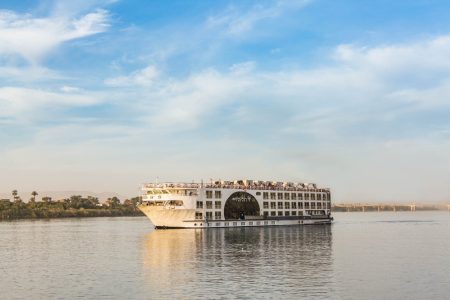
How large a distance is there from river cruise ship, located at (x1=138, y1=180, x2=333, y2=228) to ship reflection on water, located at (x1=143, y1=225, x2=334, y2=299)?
30.7m

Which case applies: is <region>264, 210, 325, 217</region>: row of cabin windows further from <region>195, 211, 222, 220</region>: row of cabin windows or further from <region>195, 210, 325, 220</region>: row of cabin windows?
<region>195, 211, 222, 220</region>: row of cabin windows

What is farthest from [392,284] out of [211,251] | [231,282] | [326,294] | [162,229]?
[162,229]

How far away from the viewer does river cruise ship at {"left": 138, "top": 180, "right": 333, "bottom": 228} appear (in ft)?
474

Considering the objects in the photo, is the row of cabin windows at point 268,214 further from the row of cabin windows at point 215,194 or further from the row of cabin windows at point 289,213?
the row of cabin windows at point 215,194

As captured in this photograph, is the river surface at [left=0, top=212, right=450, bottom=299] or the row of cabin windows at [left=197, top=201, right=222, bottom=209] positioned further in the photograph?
the row of cabin windows at [left=197, top=201, right=222, bottom=209]

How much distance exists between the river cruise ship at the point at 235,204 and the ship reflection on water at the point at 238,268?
101 ft

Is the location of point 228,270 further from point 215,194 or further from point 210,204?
point 215,194

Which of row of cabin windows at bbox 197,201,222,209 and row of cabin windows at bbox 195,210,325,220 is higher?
row of cabin windows at bbox 197,201,222,209

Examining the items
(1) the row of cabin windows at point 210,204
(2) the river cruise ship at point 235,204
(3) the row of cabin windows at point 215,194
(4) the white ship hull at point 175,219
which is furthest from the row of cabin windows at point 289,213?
(3) the row of cabin windows at point 215,194

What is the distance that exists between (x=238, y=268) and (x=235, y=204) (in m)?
85.9

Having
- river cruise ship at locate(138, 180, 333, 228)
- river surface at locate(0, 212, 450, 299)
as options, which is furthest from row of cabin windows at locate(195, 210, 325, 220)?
river surface at locate(0, 212, 450, 299)

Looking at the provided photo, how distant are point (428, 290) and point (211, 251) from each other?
42.4 m

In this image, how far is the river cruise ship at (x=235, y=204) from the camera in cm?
14438

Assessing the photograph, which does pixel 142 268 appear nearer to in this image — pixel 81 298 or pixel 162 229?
pixel 81 298
